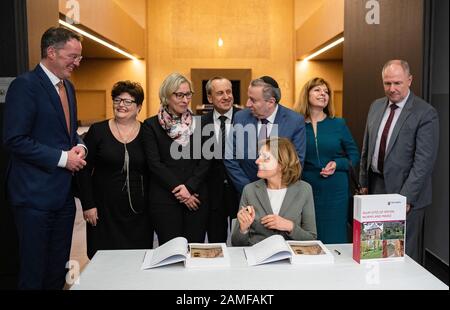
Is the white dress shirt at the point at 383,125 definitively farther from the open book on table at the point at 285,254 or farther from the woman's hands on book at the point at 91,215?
the woman's hands on book at the point at 91,215

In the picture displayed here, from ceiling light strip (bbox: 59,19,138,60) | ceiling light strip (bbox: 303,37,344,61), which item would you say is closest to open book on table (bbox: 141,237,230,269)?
ceiling light strip (bbox: 59,19,138,60)

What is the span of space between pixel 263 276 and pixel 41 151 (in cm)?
141

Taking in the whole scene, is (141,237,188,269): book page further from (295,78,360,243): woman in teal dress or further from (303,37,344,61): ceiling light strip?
(303,37,344,61): ceiling light strip

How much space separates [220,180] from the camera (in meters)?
3.29

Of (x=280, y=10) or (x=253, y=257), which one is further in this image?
(x=280, y=10)

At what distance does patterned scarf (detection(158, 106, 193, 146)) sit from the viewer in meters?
3.03

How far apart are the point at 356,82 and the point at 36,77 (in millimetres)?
3368


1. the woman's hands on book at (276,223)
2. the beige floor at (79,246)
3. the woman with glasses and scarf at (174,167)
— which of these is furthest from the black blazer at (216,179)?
the beige floor at (79,246)

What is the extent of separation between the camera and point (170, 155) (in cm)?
306

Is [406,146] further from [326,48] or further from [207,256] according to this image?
[326,48]

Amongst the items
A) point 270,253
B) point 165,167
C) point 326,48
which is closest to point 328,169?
point 165,167

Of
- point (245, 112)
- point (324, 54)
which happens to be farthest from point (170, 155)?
point (324, 54)

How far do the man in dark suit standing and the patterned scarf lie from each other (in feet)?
0.78
